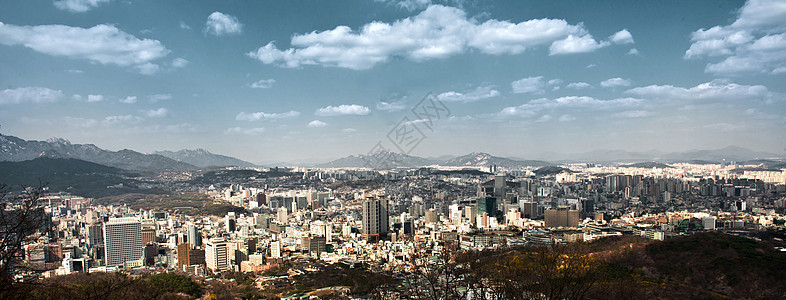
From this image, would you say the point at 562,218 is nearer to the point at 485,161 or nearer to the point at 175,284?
the point at 175,284

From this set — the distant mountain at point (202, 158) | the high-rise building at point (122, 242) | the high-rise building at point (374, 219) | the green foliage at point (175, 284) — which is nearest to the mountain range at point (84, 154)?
the distant mountain at point (202, 158)

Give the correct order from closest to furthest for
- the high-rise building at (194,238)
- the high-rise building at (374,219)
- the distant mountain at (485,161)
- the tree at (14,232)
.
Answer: the tree at (14,232) → the high-rise building at (194,238) → the high-rise building at (374,219) → the distant mountain at (485,161)

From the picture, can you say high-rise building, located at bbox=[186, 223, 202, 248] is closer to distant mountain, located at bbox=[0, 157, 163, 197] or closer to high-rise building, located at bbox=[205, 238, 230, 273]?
high-rise building, located at bbox=[205, 238, 230, 273]

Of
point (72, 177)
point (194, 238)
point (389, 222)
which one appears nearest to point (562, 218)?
point (389, 222)

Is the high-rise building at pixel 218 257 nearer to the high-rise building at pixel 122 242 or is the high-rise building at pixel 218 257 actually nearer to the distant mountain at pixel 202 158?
the high-rise building at pixel 122 242

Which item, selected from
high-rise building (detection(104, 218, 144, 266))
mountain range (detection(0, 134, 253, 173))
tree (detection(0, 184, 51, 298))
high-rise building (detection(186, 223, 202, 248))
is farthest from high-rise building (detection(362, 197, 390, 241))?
mountain range (detection(0, 134, 253, 173))

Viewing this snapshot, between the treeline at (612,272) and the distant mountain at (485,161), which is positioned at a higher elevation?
the distant mountain at (485,161)

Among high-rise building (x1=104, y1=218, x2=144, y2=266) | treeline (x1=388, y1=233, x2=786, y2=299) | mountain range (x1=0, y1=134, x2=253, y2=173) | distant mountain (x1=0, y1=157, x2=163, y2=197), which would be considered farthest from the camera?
mountain range (x1=0, y1=134, x2=253, y2=173)
